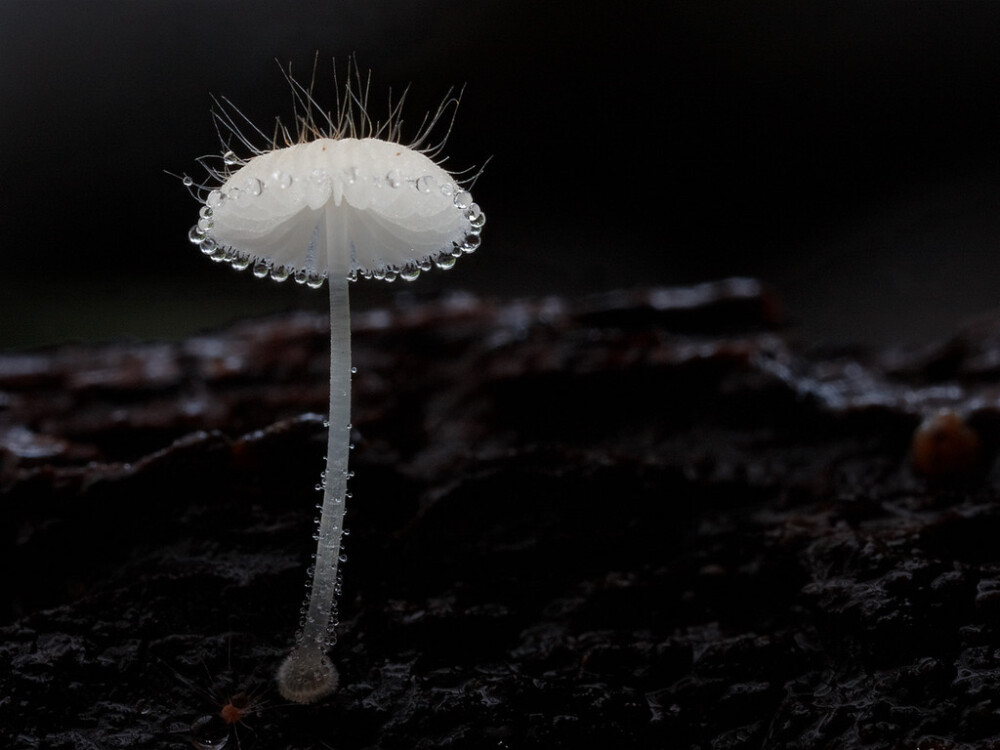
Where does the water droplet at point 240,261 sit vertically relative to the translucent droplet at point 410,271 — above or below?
above

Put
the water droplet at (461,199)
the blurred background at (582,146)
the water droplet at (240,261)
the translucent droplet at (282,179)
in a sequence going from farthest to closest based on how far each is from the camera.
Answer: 1. the blurred background at (582,146)
2. the water droplet at (240,261)
3. the water droplet at (461,199)
4. the translucent droplet at (282,179)

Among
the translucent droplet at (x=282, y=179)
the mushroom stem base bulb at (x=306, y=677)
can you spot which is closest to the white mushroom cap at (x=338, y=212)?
the translucent droplet at (x=282, y=179)

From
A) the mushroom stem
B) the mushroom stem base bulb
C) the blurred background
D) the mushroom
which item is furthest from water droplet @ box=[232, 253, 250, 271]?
the blurred background

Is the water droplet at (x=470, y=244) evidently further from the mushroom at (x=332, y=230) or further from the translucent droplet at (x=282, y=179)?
the translucent droplet at (x=282, y=179)

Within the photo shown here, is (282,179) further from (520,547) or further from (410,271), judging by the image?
(520,547)

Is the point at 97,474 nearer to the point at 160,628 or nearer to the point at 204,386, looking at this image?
the point at 160,628

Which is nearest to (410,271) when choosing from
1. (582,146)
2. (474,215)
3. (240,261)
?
(474,215)

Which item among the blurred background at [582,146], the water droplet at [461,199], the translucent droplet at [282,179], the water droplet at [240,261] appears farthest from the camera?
the blurred background at [582,146]
